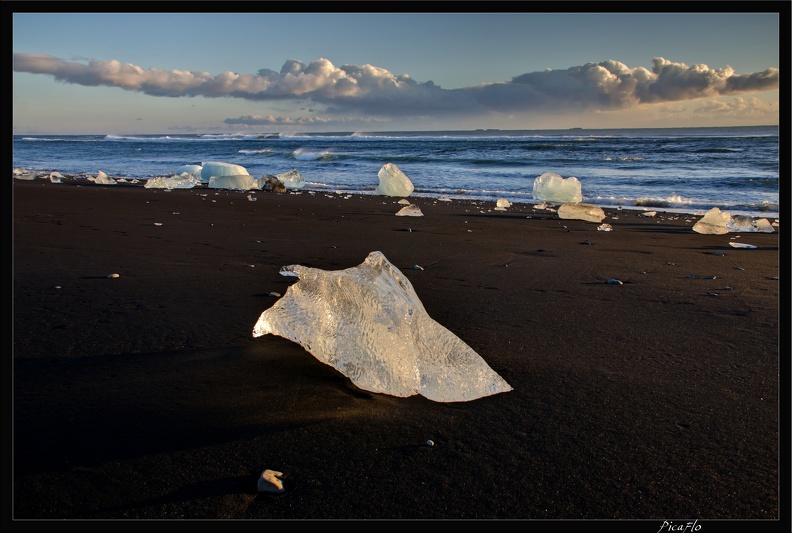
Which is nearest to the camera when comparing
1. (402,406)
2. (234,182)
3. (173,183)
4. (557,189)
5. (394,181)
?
(402,406)

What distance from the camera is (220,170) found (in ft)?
42.9

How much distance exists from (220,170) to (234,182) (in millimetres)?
995

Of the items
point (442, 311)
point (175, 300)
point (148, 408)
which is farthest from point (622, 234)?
point (148, 408)

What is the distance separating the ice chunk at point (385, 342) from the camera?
206cm

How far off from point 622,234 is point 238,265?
4.64 metres

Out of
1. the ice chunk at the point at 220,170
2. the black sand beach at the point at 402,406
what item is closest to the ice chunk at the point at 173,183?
the ice chunk at the point at 220,170

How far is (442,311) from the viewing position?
10.7 feet

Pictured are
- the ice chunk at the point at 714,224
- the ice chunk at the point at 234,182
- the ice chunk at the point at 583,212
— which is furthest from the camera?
the ice chunk at the point at 234,182

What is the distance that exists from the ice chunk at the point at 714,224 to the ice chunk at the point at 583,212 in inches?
51.2

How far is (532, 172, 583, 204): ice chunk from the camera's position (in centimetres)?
1079

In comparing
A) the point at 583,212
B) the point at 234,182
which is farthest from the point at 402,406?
the point at 234,182
